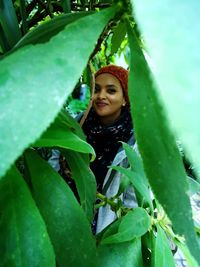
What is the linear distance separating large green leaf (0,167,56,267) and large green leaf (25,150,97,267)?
36mm

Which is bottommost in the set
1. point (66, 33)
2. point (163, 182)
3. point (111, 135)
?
point (111, 135)

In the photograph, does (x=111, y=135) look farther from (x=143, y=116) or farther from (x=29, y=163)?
(x=143, y=116)

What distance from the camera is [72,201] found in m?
0.37

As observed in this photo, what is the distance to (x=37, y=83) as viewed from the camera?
18 centimetres

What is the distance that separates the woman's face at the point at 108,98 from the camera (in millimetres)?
1479

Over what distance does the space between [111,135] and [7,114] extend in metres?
1.17

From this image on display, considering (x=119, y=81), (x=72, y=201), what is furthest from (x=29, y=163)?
(x=119, y=81)

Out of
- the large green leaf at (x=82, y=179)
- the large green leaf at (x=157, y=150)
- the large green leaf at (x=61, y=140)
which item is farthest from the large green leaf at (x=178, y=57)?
the large green leaf at (x=82, y=179)

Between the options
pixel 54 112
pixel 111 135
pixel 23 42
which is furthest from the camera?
pixel 111 135

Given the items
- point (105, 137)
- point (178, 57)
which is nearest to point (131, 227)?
point (178, 57)

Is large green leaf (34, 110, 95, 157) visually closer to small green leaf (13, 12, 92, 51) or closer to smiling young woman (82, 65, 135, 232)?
small green leaf (13, 12, 92, 51)

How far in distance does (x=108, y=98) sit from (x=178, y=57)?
4.54ft

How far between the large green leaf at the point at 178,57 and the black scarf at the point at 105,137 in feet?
3.47

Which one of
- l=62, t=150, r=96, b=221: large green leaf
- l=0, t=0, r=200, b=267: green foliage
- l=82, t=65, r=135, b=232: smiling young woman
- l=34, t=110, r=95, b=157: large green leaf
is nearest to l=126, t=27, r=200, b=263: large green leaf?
l=0, t=0, r=200, b=267: green foliage
